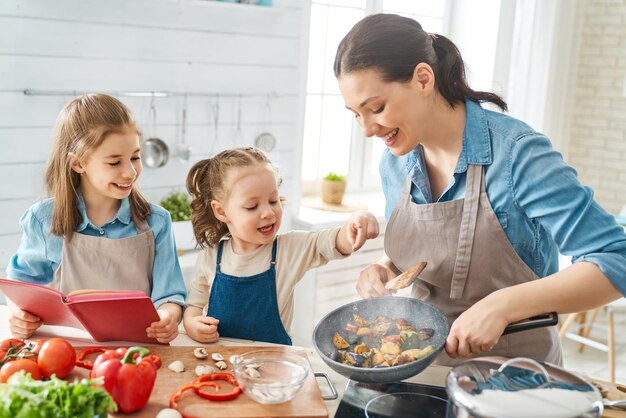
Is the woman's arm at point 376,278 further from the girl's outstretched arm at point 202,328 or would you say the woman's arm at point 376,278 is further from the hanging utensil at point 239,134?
the hanging utensil at point 239,134

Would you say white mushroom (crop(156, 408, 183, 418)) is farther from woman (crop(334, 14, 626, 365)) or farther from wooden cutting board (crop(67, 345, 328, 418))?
woman (crop(334, 14, 626, 365))

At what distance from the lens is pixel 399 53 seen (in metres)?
1.63

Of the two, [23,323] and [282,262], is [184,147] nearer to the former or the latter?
[282,262]

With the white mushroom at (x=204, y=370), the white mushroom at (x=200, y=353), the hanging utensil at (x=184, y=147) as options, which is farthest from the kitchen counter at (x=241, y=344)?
the hanging utensil at (x=184, y=147)

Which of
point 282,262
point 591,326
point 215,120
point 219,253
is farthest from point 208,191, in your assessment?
point 591,326

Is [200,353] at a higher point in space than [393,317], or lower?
lower

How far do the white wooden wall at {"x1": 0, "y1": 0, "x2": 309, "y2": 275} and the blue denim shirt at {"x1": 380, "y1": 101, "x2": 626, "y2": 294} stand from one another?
1777 mm

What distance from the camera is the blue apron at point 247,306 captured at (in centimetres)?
196

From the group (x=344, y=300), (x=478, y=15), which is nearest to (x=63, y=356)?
(x=344, y=300)

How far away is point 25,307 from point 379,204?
9.55 feet

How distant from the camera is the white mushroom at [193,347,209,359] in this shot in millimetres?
1626

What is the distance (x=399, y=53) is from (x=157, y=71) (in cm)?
188

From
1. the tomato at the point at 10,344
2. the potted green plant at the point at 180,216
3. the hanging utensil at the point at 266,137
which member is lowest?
the potted green plant at the point at 180,216

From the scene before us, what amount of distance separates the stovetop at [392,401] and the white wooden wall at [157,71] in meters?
2.03
